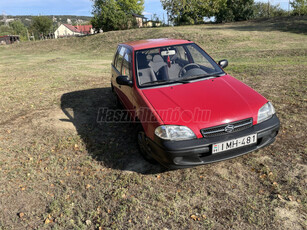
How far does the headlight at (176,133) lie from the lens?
310cm

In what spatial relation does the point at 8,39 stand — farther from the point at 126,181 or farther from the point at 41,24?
the point at 126,181

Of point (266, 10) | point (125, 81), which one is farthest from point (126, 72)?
point (266, 10)

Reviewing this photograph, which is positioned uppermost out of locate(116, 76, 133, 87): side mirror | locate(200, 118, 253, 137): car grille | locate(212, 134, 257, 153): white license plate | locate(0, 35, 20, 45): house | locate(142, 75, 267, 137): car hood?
locate(0, 35, 20, 45): house

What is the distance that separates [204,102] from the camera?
342cm

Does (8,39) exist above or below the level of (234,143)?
above

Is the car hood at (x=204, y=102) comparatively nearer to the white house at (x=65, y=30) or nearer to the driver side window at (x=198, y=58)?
the driver side window at (x=198, y=58)

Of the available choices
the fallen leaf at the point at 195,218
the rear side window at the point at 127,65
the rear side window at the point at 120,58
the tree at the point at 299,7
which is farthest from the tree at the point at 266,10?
the fallen leaf at the point at 195,218

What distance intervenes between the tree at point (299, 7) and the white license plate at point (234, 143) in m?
42.8

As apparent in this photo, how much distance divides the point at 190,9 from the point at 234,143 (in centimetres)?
4545

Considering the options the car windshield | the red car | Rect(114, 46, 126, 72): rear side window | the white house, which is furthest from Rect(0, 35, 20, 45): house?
the red car

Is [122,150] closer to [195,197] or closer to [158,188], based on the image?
[158,188]

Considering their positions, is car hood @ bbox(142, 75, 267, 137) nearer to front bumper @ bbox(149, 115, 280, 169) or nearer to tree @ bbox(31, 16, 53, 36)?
front bumper @ bbox(149, 115, 280, 169)

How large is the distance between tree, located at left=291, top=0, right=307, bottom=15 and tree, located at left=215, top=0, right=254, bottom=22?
6624mm

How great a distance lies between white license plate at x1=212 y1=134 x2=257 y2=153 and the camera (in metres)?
3.08
